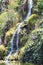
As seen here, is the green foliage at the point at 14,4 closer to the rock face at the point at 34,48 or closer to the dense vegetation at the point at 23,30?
the dense vegetation at the point at 23,30

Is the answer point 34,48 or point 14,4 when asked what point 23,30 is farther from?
point 14,4

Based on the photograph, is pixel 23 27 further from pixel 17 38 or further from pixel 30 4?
pixel 30 4

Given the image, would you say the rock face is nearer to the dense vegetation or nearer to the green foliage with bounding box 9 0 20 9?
the dense vegetation

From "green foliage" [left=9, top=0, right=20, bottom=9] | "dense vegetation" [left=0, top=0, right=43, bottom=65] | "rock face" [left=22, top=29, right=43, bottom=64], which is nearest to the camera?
"rock face" [left=22, top=29, right=43, bottom=64]

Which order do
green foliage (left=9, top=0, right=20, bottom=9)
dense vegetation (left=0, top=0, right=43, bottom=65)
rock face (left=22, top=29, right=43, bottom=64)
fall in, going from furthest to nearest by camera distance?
green foliage (left=9, top=0, right=20, bottom=9), dense vegetation (left=0, top=0, right=43, bottom=65), rock face (left=22, top=29, right=43, bottom=64)

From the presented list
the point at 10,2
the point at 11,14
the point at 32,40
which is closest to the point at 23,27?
the point at 32,40

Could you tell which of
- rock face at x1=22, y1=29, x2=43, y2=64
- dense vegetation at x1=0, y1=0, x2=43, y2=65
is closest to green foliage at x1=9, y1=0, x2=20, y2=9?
dense vegetation at x1=0, y1=0, x2=43, y2=65

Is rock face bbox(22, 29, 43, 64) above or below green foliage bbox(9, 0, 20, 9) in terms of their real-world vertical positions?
below

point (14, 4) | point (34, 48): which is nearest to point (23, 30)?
point (34, 48)
